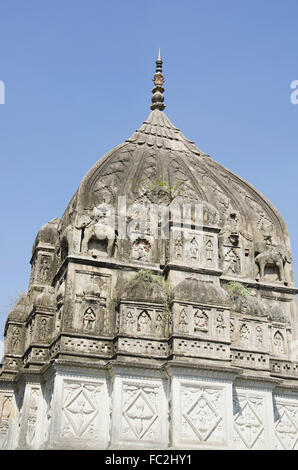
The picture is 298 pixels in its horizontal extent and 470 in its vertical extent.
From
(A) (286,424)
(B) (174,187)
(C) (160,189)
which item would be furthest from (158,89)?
(A) (286,424)

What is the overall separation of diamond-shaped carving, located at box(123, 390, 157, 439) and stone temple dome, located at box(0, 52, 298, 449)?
3 centimetres

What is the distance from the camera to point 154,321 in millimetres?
14195

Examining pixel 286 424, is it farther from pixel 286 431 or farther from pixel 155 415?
pixel 155 415

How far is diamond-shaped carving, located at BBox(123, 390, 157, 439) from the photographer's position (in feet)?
42.9

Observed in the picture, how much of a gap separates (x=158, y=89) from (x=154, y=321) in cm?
1065

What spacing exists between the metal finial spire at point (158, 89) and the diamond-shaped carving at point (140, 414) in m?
11.5

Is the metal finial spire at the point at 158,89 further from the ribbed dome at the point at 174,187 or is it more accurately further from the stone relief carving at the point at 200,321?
the stone relief carving at the point at 200,321

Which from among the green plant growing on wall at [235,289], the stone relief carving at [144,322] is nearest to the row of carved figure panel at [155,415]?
the stone relief carving at [144,322]

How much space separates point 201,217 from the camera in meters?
15.6

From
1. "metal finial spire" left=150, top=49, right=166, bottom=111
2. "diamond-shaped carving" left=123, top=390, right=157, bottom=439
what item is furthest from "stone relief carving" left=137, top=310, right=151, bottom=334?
"metal finial spire" left=150, top=49, right=166, bottom=111

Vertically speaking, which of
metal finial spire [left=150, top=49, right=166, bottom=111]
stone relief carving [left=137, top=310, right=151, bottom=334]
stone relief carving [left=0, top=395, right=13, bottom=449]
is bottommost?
stone relief carving [left=0, top=395, right=13, bottom=449]

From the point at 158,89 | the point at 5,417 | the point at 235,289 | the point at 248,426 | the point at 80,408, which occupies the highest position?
the point at 158,89

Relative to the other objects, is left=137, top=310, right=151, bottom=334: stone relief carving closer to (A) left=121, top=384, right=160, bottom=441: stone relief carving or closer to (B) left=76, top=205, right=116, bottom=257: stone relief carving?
(A) left=121, top=384, right=160, bottom=441: stone relief carving
